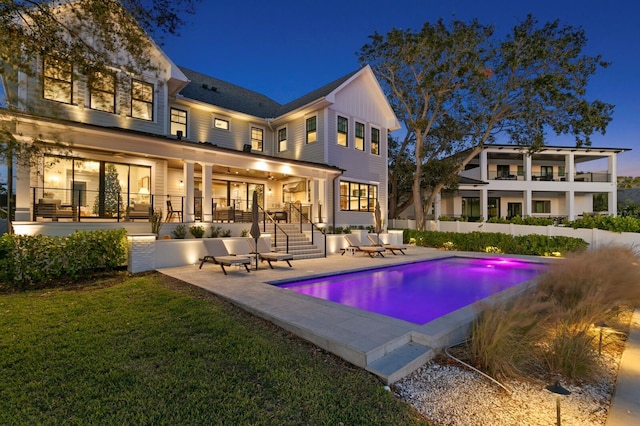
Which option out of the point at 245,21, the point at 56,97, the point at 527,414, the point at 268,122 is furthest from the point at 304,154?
the point at 527,414

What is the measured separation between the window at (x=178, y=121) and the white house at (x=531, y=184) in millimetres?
20450

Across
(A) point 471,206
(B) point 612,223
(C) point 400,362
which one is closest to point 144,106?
(C) point 400,362

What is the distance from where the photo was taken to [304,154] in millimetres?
18844

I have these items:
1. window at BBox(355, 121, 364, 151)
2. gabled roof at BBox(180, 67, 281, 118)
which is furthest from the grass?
window at BBox(355, 121, 364, 151)

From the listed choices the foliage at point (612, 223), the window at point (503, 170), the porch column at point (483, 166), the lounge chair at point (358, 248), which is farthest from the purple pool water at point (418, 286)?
the window at point (503, 170)

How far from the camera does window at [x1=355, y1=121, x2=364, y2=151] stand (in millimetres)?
20250

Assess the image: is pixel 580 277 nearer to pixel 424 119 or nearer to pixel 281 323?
pixel 281 323

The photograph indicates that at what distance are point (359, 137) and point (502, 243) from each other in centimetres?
1033

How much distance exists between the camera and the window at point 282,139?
20.0 metres

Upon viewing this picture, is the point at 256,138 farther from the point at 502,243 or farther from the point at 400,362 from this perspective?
the point at 400,362

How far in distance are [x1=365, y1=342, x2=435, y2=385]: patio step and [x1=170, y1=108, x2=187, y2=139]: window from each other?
613 inches

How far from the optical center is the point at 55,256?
8281mm

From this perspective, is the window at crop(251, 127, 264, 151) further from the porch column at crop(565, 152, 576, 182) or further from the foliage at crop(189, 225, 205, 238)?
the porch column at crop(565, 152, 576, 182)

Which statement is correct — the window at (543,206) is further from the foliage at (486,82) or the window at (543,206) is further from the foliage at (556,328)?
the foliage at (556,328)
